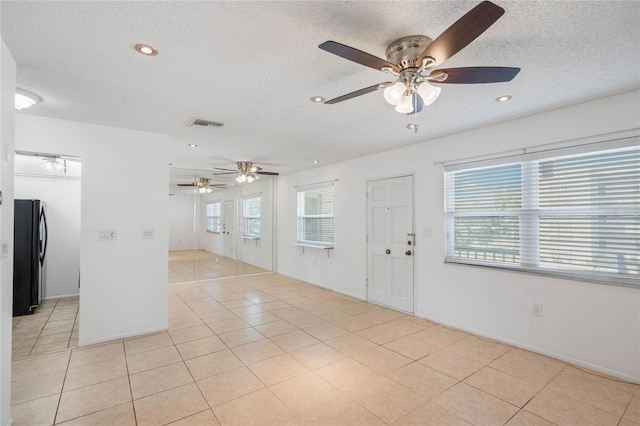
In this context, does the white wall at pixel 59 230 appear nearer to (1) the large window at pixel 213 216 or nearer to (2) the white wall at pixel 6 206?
(1) the large window at pixel 213 216

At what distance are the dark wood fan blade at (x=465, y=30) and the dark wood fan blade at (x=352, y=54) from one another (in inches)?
9.0

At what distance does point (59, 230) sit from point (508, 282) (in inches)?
269

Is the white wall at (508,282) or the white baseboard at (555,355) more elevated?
the white wall at (508,282)

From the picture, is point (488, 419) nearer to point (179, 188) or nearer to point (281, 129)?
point (281, 129)

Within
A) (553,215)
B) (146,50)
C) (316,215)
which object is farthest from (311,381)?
(316,215)

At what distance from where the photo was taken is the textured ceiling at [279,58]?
60.8 inches

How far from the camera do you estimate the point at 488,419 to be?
82.7 inches

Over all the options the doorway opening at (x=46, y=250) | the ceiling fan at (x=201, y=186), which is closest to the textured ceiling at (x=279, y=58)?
the doorway opening at (x=46, y=250)

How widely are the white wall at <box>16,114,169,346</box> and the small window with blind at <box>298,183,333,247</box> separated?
3.09 metres

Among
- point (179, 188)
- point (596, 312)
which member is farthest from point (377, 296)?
point (179, 188)

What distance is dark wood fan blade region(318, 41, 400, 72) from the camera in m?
1.39

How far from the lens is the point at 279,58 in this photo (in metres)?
1.99

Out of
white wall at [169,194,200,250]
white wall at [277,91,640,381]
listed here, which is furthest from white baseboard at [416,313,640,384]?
white wall at [169,194,200,250]

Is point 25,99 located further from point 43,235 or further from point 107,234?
point 43,235
